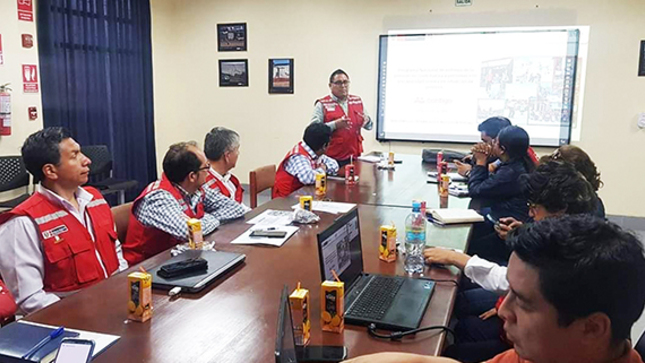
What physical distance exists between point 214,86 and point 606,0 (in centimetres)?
431

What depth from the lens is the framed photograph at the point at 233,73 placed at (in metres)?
6.28

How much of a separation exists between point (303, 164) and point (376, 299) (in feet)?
6.76

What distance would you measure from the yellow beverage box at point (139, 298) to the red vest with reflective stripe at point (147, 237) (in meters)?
0.85

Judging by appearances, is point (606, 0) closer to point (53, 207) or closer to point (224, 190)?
point (224, 190)

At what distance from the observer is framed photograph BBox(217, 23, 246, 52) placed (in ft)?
20.4

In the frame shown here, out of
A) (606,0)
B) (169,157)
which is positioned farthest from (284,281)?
(606,0)

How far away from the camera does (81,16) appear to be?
506 centimetres

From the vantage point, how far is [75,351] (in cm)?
121

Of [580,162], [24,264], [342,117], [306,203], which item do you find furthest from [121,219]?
[342,117]

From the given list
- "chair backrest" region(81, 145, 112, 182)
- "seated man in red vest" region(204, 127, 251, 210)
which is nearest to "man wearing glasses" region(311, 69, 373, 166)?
"seated man in red vest" region(204, 127, 251, 210)

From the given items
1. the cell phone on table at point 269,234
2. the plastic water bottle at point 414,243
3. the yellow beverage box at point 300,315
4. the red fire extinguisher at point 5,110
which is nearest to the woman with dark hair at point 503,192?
the plastic water bottle at point 414,243

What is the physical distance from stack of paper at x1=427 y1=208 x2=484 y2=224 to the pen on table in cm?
181

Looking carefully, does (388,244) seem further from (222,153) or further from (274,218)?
(222,153)

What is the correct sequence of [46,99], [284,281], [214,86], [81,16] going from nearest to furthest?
[284,281]
[46,99]
[81,16]
[214,86]
